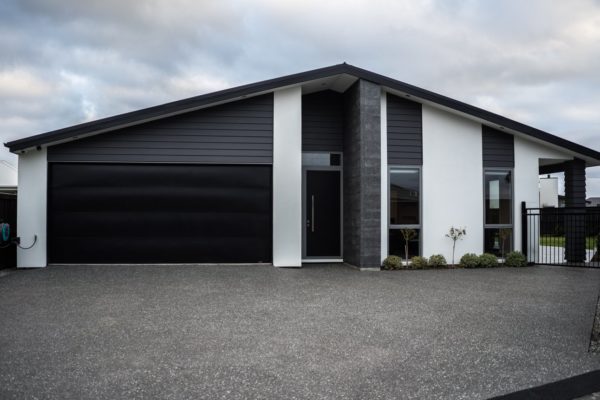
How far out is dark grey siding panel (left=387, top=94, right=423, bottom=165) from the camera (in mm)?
10414

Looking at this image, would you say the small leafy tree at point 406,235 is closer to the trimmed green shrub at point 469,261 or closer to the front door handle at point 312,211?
the trimmed green shrub at point 469,261

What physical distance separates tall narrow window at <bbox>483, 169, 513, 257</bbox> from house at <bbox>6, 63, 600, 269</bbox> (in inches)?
1.2

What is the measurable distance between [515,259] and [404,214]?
2946 millimetres

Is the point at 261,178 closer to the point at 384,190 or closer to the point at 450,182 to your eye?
the point at 384,190

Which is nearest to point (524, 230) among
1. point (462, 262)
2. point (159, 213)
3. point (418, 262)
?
point (462, 262)

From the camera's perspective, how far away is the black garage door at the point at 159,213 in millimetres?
9852

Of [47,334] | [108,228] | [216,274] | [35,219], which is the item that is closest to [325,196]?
[216,274]

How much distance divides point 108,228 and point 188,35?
255 inches

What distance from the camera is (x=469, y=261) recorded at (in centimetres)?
1034

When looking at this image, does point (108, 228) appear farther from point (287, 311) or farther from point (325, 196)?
point (287, 311)

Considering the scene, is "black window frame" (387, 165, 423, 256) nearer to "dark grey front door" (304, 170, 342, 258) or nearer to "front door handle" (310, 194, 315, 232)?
"dark grey front door" (304, 170, 342, 258)

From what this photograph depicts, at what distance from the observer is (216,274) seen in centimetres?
884

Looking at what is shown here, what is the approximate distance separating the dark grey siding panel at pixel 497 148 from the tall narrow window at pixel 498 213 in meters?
0.20

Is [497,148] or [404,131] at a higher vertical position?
[404,131]
